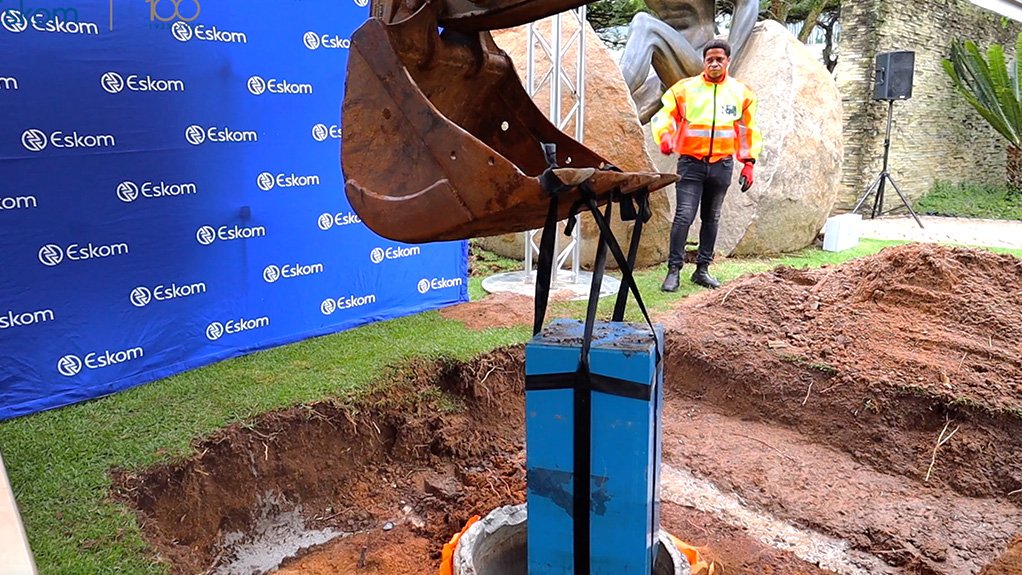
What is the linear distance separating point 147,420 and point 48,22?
6.05ft

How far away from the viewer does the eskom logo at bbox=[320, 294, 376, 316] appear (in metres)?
4.48

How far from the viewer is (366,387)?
141 inches

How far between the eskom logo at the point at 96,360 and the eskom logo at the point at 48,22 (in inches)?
59.1

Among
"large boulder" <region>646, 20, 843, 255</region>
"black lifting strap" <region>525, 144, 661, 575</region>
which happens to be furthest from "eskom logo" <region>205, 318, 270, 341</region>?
"large boulder" <region>646, 20, 843, 255</region>

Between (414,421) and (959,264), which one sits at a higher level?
(959,264)

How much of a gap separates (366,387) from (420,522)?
0.77 m

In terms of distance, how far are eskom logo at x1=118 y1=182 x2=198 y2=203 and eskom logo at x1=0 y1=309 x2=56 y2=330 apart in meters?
0.64

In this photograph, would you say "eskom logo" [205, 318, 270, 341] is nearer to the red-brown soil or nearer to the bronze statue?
the red-brown soil

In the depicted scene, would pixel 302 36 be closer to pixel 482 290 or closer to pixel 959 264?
pixel 482 290

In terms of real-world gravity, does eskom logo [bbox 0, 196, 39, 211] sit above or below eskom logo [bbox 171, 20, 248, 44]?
below

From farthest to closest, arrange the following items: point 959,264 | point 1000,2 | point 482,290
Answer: point 482,290
point 959,264
point 1000,2

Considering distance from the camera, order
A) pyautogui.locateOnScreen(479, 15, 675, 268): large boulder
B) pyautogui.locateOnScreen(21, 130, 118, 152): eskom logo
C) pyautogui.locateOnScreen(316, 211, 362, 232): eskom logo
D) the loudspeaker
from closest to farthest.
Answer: pyautogui.locateOnScreen(21, 130, 118, 152): eskom logo → pyautogui.locateOnScreen(316, 211, 362, 232): eskom logo → pyautogui.locateOnScreen(479, 15, 675, 268): large boulder → the loudspeaker

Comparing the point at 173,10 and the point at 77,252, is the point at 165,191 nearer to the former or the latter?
the point at 77,252

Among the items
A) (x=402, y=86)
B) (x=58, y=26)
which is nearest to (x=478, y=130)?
(x=402, y=86)
